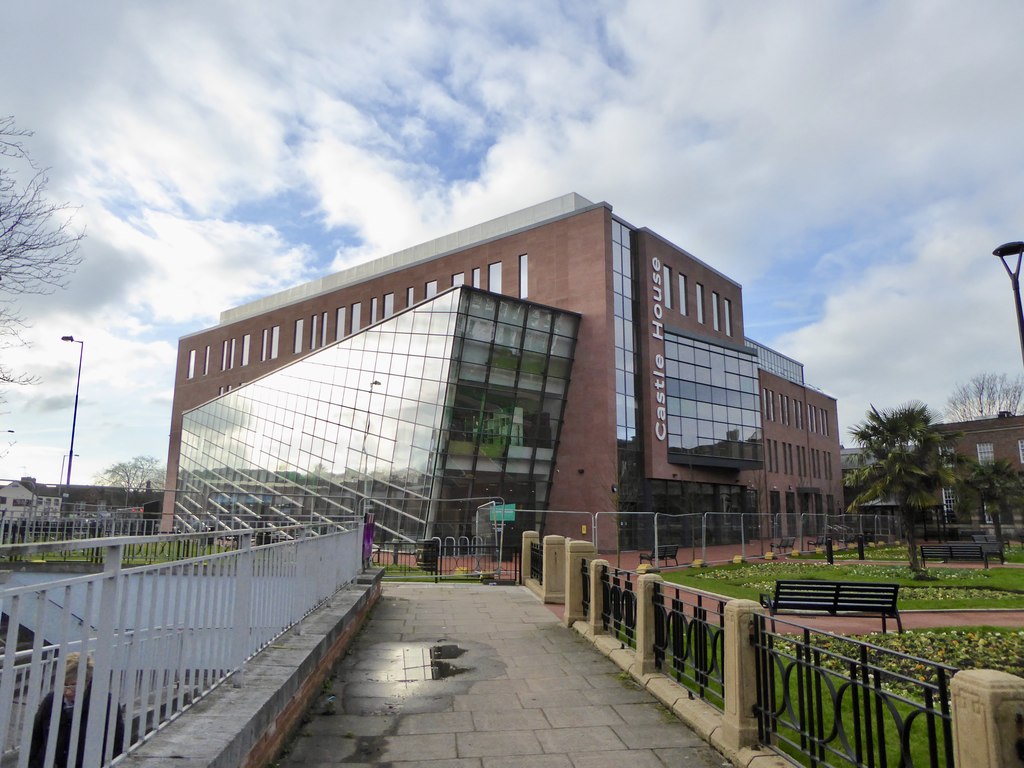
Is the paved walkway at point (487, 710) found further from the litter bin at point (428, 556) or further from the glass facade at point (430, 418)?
the glass facade at point (430, 418)

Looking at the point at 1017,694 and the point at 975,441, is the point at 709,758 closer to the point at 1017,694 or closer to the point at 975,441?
the point at 1017,694

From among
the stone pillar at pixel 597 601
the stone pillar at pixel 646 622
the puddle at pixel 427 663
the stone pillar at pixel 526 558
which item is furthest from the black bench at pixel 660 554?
the stone pillar at pixel 646 622

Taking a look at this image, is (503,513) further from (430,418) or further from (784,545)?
(784,545)

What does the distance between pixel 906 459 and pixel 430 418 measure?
18140mm

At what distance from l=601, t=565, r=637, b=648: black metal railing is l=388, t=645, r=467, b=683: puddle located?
215cm

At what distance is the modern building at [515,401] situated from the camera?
3133 cm

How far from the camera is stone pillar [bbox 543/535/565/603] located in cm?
1488

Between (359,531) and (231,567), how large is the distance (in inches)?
367

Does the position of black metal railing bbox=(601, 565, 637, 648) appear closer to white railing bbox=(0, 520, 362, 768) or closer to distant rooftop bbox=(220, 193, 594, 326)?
white railing bbox=(0, 520, 362, 768)

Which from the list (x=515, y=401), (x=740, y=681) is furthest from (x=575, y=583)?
(x=515, y=401)

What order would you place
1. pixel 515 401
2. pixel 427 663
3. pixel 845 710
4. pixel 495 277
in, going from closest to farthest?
pixel 845 710, pixel 427 663, pixel 515 401, pixel 495 277

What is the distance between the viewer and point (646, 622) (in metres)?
7.93

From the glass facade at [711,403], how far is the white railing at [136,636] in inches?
1351

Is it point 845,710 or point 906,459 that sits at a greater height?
point 906,459
